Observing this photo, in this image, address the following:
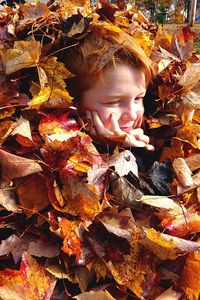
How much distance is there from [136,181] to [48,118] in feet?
0.96

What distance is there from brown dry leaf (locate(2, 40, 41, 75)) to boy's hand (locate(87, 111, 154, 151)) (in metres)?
0.24

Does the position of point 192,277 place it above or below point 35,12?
below

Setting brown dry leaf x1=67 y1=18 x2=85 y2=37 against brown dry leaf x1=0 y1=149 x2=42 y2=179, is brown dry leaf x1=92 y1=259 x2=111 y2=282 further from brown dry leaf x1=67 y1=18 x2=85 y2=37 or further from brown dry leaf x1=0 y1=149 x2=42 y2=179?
brown dry leaf x1=67 y1=18 x2=85 y2=37

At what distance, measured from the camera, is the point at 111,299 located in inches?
41.0

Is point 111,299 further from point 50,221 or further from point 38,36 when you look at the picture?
point 38,36

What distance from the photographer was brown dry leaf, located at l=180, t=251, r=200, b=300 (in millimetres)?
1101

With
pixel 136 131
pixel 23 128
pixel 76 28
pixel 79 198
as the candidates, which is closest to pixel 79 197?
pixel 79 198

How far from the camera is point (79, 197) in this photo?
109cm

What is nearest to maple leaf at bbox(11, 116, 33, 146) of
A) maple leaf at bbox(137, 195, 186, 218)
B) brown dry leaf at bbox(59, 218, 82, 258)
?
brown dry leaf at bbox(59, 218, 82, 258)

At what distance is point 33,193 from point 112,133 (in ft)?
0.99

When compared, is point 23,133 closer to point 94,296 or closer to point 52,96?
point 52,96

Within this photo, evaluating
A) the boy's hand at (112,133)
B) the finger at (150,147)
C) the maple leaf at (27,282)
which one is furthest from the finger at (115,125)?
the maple leaf at (27,282)

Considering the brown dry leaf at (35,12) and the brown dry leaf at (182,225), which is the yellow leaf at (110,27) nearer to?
the brown dry leaf at (35,12)

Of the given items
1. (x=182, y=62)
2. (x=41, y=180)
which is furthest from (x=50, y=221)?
(x=182, y=62)
